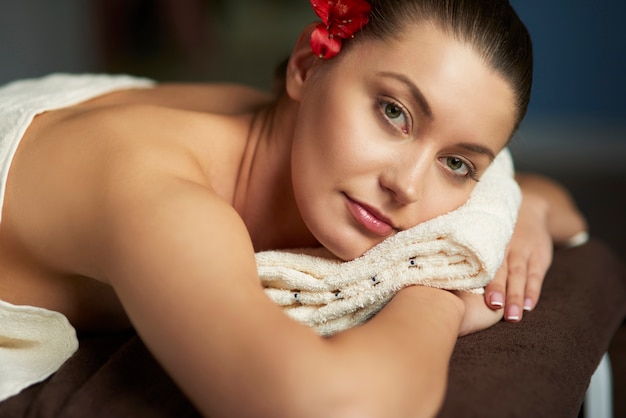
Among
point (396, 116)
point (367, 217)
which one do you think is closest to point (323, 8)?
point (396, 116)

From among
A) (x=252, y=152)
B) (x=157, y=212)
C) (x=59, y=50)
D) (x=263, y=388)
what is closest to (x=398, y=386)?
(x=263, y=388)

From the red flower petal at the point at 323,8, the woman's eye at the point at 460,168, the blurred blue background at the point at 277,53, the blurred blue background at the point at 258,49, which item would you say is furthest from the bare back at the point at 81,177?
the blurred blue background at the point at 258,49

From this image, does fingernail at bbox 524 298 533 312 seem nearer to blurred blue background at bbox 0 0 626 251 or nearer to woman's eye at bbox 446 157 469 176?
woman's eye at bbox 446 157 469 176

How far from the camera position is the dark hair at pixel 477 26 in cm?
109

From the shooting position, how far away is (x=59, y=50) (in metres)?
4.36

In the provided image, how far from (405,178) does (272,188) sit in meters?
0.31

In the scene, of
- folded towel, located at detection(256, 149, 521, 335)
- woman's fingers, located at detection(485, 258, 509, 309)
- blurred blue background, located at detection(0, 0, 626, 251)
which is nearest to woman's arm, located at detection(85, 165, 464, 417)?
folded towel, located at detection(256, 149, 521, 335)

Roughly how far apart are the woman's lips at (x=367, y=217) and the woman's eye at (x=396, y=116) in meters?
0.12

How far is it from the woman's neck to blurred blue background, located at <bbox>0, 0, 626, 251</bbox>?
197 cm

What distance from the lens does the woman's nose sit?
1.05m

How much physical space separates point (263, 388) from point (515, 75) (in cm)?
61

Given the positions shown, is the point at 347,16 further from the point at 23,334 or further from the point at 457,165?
the point at 23,334

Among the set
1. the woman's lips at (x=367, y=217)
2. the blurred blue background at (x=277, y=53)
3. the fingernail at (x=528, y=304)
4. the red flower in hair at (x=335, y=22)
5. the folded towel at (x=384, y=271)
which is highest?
the red flower in hair at (x=335, y=22)

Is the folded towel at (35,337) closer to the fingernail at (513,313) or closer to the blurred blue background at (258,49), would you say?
the fingernail at (513,313)
